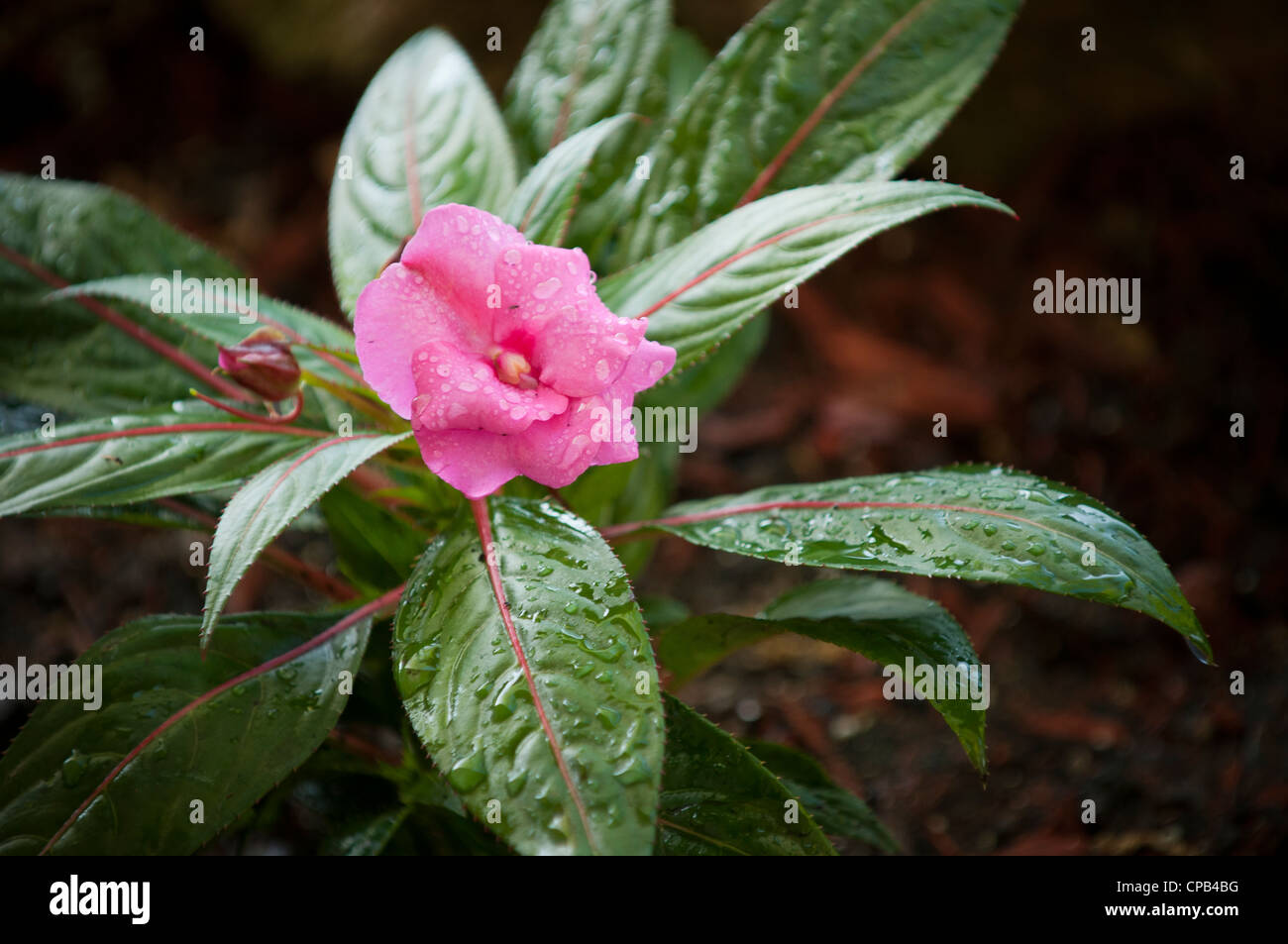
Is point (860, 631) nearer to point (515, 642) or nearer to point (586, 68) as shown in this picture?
point (515, 642)

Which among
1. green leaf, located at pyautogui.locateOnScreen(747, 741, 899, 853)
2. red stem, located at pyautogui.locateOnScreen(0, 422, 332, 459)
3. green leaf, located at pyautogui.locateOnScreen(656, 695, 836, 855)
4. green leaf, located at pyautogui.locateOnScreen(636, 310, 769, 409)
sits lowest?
green leaf, located at pyautogui.locateOnScreen(747, 741, 899, 853)

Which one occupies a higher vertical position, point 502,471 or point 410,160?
point 410,160

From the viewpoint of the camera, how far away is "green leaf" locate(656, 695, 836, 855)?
93cm

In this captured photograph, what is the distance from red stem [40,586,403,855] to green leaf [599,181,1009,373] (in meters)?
0.42

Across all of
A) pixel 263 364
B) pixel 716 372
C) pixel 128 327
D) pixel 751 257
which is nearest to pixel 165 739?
pixel 263 364

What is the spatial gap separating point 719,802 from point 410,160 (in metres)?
0.85

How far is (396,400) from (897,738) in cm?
110

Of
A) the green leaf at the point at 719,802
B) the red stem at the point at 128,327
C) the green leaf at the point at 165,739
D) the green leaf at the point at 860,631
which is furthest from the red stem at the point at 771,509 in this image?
the red stem at the point at 128,327

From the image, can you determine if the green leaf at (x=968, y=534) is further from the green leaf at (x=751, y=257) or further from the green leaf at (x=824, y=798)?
the green leaf at (x=824, y=798)

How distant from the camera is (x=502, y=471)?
85cm

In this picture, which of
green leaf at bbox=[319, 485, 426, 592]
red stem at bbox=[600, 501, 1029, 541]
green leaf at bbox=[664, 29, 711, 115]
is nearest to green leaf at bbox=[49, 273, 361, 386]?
green leaf at bbox=[319, 485, 426, 592]

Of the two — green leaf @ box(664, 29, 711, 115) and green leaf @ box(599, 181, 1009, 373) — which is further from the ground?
green leaf @ box(664, 29, 711, 115)

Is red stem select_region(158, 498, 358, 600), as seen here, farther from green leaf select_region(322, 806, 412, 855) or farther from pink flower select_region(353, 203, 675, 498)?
pink flower select_region(353, 203, 675, 498)

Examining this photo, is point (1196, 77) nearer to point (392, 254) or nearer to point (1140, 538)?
point (1140, 538)
